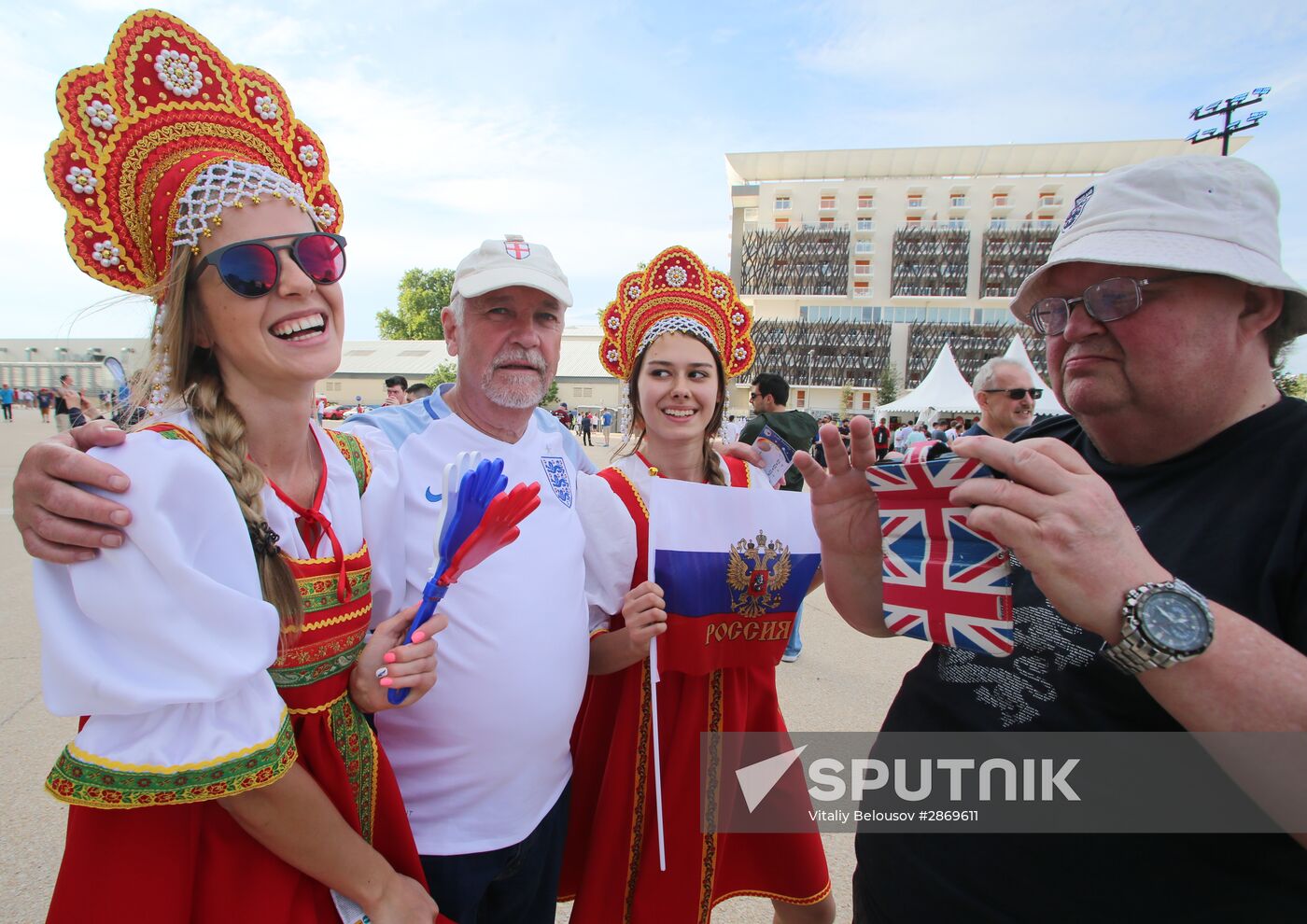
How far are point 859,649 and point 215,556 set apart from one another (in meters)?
4.82

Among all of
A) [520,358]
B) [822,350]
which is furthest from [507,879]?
[822,350]

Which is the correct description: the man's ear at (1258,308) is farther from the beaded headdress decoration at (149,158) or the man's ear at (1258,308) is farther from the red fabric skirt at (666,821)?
the beaded headdress decoration at (149,158)

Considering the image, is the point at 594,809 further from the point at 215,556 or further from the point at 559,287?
the point at 559,287

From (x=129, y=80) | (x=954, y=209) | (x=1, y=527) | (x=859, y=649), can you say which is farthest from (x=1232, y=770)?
(x=954, y=209)

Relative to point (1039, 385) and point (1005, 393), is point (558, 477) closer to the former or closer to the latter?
point (1005, 393)

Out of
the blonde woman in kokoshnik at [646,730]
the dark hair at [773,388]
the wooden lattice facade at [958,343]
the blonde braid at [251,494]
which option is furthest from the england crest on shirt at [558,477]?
the wooden lattice facade at [958,343]

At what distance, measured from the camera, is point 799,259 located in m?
52.3

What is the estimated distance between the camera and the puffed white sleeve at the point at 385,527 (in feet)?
4.69

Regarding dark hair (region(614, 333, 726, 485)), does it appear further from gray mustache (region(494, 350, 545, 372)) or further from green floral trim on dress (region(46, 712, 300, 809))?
A: green floral trim on dress (region(46, 712, 300, 809))

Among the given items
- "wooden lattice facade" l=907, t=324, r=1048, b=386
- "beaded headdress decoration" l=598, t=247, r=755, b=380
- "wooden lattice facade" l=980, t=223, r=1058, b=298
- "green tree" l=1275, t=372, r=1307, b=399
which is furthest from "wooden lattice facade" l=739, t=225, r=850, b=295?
"beaded headdress decoration" l=598, t=247, r=755, b=380

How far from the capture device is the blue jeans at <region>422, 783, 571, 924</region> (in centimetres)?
153

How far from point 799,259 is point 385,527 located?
55168 millimetres

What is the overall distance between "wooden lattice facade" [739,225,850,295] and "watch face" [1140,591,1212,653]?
5438cm

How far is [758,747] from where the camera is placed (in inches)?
78.6
